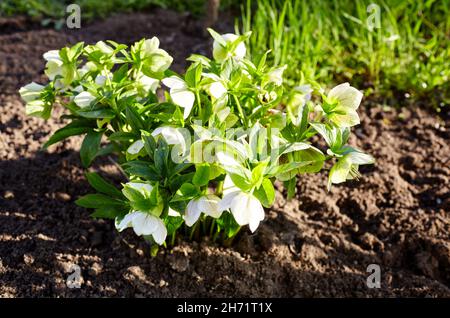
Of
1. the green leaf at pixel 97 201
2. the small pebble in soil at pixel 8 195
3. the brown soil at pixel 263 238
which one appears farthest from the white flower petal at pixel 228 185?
the small pebble in soil at pixel 8 195

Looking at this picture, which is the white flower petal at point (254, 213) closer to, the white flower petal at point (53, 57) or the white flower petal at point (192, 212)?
the white flower petal at point (192, 212)

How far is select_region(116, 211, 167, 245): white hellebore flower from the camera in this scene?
149cm

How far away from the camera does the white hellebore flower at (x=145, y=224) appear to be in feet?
4.89

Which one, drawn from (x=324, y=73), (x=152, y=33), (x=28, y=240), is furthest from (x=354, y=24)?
(x=28, y=240)

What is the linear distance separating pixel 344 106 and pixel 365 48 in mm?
1272

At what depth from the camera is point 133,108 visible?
166cm

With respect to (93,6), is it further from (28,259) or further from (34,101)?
(28,259)

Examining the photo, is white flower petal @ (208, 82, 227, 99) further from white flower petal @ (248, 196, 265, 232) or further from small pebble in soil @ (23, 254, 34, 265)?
small pebble in soil @ (23, 254, 34, 265)

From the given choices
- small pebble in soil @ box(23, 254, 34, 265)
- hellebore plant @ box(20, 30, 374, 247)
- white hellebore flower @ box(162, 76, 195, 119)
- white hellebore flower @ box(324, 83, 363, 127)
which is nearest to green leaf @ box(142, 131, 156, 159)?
hellebore plant @ box(20, 30, 374, 247)

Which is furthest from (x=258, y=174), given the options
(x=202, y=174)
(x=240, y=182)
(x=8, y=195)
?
(x=8, y=195)

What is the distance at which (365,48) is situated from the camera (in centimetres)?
281

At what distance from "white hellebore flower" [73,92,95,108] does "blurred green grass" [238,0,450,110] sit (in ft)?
3.62

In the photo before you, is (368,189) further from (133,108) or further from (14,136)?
(14,136)

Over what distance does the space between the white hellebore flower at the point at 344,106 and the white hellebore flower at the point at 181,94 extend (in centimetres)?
34
